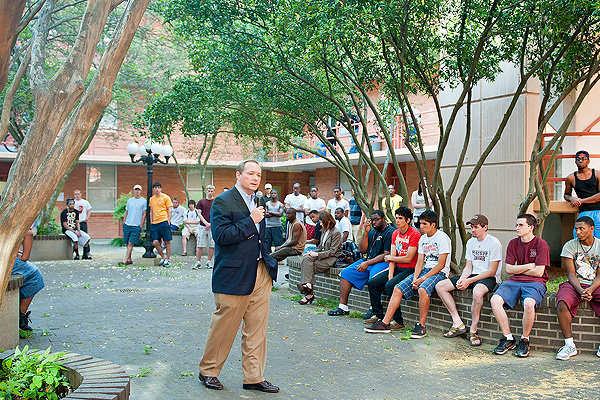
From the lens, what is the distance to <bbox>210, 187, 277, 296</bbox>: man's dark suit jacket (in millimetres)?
4945

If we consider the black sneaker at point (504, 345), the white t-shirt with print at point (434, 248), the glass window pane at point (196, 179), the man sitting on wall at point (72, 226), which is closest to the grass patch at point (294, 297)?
the white t-shirt with print at point (434, 248)

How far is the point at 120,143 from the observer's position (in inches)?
1144

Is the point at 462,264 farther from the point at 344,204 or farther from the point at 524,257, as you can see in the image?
the point at 344,204

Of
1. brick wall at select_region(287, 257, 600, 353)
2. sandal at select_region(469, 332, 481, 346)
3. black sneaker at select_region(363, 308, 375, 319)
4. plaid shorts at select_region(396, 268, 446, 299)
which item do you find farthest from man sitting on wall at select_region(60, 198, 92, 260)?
sandal at select_region(469, 332, 481, 346)

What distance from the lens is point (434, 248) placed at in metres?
7.51

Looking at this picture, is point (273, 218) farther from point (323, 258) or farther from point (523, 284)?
point (523, 284)

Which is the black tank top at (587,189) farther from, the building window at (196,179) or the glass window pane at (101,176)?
the glass window pane at (101,176)

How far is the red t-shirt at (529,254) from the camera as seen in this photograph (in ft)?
21.7

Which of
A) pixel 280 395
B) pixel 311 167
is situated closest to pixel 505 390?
pixel 280 395

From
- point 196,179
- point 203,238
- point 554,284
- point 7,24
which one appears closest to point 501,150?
point 554,284

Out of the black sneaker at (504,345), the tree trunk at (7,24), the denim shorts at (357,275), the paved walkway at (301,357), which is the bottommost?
the paved walkway at (301,357)

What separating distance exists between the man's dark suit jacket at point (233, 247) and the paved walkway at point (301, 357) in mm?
958

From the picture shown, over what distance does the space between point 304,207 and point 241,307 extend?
1143 centimetres

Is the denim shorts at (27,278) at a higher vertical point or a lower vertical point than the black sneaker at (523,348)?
higher
